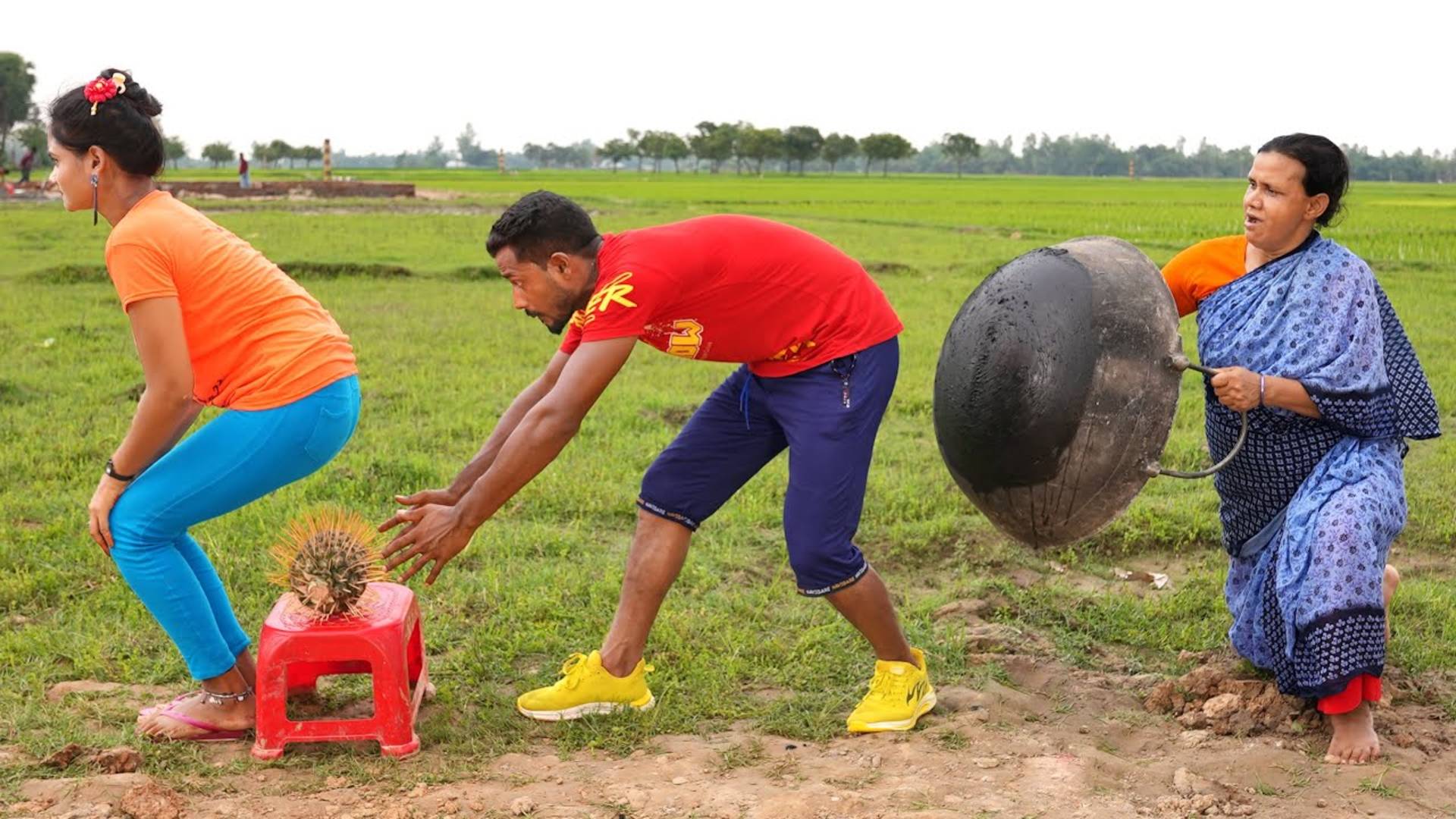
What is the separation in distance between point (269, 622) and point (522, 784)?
786 millimetres

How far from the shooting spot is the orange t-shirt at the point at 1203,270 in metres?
3.78

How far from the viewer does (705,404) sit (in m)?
3.77

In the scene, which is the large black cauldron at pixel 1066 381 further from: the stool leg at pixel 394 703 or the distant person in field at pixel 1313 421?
the stool leg at pixel 394 703

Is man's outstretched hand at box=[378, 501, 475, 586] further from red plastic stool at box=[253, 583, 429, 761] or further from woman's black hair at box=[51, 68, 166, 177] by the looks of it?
woman's black hair at box=[51, 68, 166, 177]

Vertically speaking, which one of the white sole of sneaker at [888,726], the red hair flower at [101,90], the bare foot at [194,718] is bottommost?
the white sole of sneaker at [888,726]

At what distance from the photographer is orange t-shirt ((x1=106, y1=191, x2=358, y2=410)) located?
3.11 meters

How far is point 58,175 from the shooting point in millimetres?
3201

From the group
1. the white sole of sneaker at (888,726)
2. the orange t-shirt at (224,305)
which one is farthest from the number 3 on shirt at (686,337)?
the white sole of sneaker at (888,726)

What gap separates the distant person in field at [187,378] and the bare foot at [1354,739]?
8.99 feet

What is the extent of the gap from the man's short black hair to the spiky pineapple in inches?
34.4

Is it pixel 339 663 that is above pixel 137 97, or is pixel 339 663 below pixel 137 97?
below

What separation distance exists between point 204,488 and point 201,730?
2.26ft

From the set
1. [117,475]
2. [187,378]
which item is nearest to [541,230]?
[187,378]

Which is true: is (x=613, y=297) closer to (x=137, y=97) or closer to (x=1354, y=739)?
(x=137, y=97)
